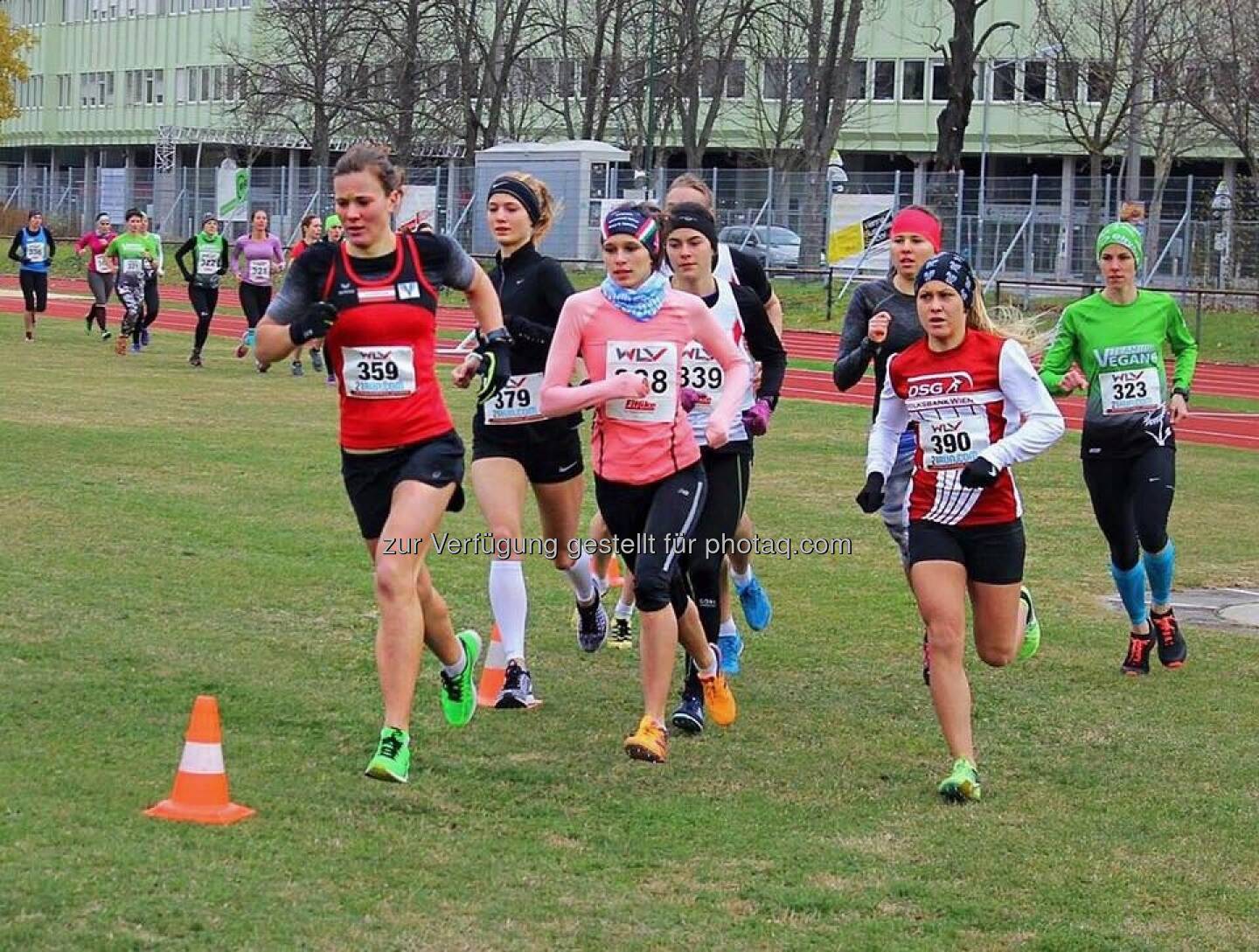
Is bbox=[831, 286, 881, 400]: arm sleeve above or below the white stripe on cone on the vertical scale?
above

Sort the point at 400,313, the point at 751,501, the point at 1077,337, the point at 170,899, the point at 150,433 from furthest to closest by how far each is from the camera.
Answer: the point at 150,433
the point at 751,501
the point at 1077,337
the point at 400,313
the point at 170,899

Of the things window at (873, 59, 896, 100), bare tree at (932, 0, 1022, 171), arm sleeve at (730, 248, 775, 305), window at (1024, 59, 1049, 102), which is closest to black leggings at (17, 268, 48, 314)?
bare tree at (932, 0, 1022, 171)

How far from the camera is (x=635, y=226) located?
286 inches

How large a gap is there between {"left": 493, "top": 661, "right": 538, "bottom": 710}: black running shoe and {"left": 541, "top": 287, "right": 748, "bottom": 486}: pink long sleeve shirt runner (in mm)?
980

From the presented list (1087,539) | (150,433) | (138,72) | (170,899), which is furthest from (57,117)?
(170,899)

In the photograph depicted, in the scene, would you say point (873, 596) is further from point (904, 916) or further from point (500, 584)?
point (904, 916)

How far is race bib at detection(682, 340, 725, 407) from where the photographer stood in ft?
25.7

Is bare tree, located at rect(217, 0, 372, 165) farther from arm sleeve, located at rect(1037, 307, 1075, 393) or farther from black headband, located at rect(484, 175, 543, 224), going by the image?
black headband, located at rect(484, 175, 543, 224)

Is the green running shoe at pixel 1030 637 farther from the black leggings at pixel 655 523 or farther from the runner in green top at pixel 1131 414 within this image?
the black leggings at pixel 655 523

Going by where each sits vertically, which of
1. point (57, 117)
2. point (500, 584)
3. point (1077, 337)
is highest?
point (57, 117)

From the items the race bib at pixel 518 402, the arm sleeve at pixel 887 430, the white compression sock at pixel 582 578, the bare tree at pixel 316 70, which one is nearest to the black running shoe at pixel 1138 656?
the arm sleeve at pixel 887 430

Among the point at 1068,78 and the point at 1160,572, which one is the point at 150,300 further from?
the point at 1068,78

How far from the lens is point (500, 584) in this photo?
8.02 m

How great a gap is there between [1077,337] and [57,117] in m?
92.1
